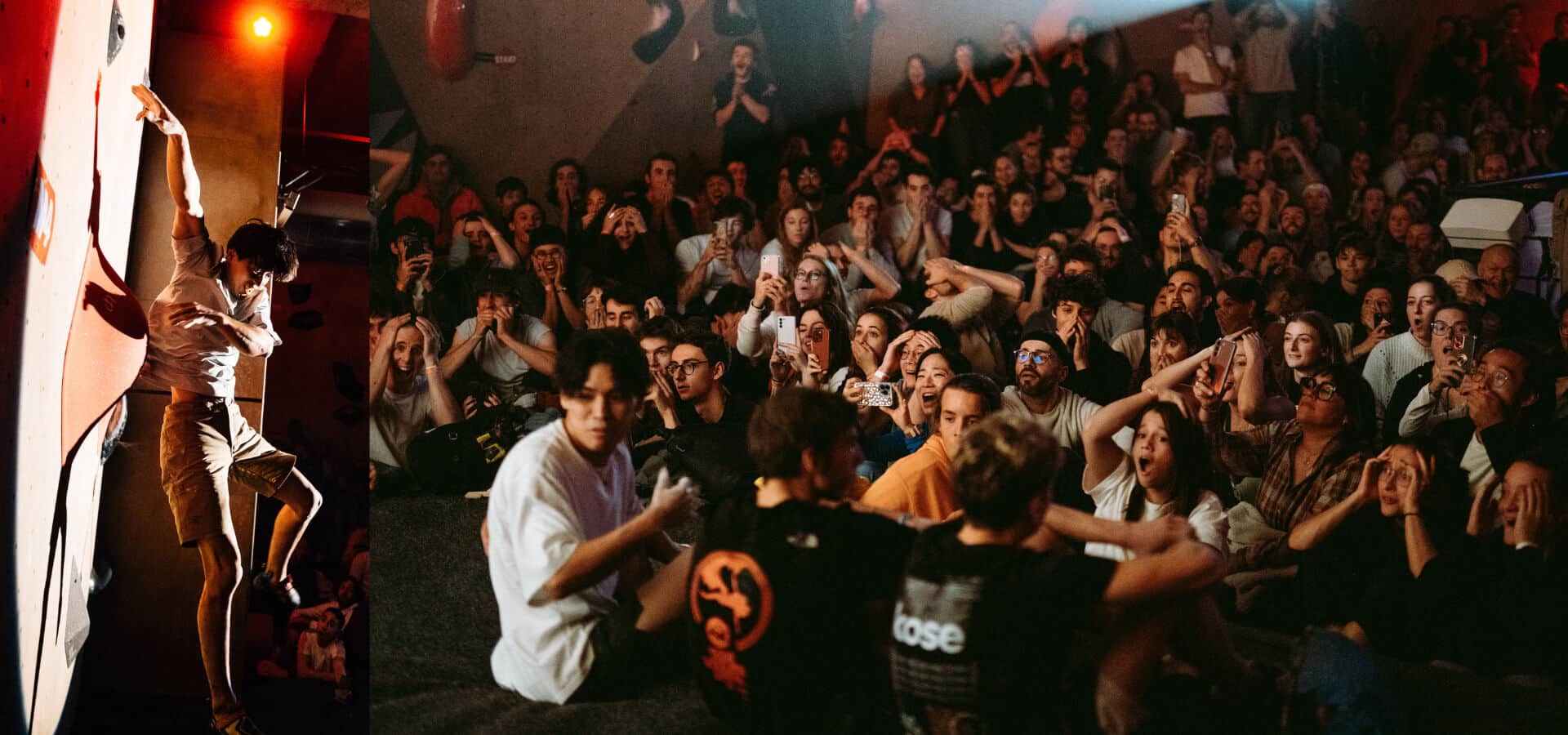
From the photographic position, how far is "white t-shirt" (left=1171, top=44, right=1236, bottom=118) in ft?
18.6

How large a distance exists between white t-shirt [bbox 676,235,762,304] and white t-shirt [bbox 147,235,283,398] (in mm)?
1506

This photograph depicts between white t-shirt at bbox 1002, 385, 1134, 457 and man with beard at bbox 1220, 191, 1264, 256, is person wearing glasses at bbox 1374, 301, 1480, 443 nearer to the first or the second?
man with beard at bbox 1220, 191, 1264, 256

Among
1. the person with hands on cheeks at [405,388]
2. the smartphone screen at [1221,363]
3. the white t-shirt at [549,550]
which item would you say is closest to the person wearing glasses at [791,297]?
the white t-shirt at [549,550]

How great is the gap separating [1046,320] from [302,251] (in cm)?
574

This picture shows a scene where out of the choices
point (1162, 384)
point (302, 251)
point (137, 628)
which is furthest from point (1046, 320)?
point (302, 251)

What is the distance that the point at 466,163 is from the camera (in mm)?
4359

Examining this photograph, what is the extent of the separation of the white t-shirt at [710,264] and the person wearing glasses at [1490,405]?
2.28 metres

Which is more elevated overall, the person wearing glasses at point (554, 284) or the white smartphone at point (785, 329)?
the person wearing glasses at point (554, 284)

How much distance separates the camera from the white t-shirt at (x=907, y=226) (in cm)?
479

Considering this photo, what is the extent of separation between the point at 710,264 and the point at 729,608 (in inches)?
58.8

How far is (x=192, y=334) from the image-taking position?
165 inches

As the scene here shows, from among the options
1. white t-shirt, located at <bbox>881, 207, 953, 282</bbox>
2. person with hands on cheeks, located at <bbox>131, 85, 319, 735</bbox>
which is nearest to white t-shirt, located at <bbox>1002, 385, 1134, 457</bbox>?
white t-shirt, located at <bbox>881, 207, 953, 282</bbox>

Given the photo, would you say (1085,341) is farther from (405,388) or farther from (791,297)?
(405,388)

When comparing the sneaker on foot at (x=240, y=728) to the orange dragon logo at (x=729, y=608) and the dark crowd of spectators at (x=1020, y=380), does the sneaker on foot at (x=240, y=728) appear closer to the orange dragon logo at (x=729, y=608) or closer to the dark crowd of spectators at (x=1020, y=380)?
the dark crowd of spectators at (x=1020, y=380)
